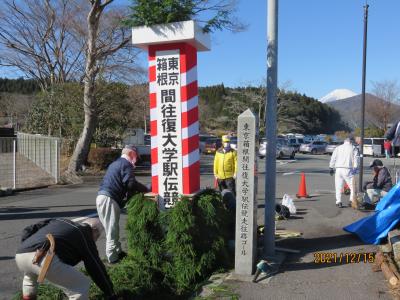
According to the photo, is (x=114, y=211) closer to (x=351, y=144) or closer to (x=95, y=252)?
(x=95, y=252)

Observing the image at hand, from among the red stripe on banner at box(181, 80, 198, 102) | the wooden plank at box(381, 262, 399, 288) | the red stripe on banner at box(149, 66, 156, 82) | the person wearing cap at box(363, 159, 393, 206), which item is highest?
the red stripe on banner at box(149, 66, 156, 82)

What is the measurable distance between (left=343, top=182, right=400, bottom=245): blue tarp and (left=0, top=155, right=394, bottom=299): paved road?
0.19 metres

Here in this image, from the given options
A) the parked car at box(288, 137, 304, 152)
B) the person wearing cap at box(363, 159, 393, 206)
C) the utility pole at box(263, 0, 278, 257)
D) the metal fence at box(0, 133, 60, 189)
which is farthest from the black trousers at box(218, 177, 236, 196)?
the parked car at box(288, 137, 304, 152)

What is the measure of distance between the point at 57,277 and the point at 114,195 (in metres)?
2.35

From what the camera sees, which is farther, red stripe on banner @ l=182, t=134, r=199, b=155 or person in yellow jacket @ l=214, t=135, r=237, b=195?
person in yellow jacket @ l=214, t=135, r=237, b=195

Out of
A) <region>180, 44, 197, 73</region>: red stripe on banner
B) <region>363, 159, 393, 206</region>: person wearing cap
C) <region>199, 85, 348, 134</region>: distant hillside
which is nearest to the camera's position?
<region>180, 44, 197, 73</region>: red stripe on banner

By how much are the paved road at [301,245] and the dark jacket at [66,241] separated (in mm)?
1677

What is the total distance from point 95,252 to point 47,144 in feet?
48.3

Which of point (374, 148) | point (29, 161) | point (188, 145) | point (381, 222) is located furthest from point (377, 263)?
point (374, 148)

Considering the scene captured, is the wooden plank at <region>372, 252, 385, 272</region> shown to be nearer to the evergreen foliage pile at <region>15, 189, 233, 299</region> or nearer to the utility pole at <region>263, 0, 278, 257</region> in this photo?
the utility pole at <region>263, 0, 278, 257</region>

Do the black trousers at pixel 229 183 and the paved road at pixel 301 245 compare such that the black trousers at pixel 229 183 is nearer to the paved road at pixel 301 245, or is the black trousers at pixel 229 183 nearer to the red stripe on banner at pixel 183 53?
the paved road at pixel 301 245

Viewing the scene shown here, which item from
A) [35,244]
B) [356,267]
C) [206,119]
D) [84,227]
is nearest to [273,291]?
[356,267]
